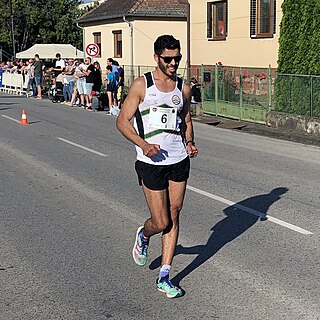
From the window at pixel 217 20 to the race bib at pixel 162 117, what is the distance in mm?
23952

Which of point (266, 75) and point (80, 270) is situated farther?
point (266, 75)

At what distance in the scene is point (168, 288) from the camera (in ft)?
17.0

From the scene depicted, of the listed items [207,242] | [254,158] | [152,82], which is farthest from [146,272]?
[254,158]

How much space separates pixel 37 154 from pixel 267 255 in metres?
7.56

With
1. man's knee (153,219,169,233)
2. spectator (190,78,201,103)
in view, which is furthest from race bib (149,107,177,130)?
spectator (190,78,201,103)

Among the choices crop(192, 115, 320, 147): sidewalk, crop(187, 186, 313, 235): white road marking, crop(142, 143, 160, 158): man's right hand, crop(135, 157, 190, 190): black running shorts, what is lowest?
crop(192, 115, 320, 147): sidewalk

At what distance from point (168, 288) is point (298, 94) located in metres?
12.8

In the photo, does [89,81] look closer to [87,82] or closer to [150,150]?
[87,82]

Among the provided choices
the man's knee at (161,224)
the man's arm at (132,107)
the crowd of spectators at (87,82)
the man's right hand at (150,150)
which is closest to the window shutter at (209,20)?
the crowd of spectators at (87,82)

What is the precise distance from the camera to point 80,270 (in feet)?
19.3

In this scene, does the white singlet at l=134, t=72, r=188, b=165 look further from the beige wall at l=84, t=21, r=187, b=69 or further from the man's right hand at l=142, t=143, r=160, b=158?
the beige wall at l=84, t=21, r=187, b=69

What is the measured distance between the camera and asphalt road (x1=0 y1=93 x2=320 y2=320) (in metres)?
5.06

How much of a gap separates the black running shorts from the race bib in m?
0.30

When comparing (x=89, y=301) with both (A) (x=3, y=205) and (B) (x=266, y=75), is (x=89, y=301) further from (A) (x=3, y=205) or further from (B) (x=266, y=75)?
(B) (x=266, y=75)
